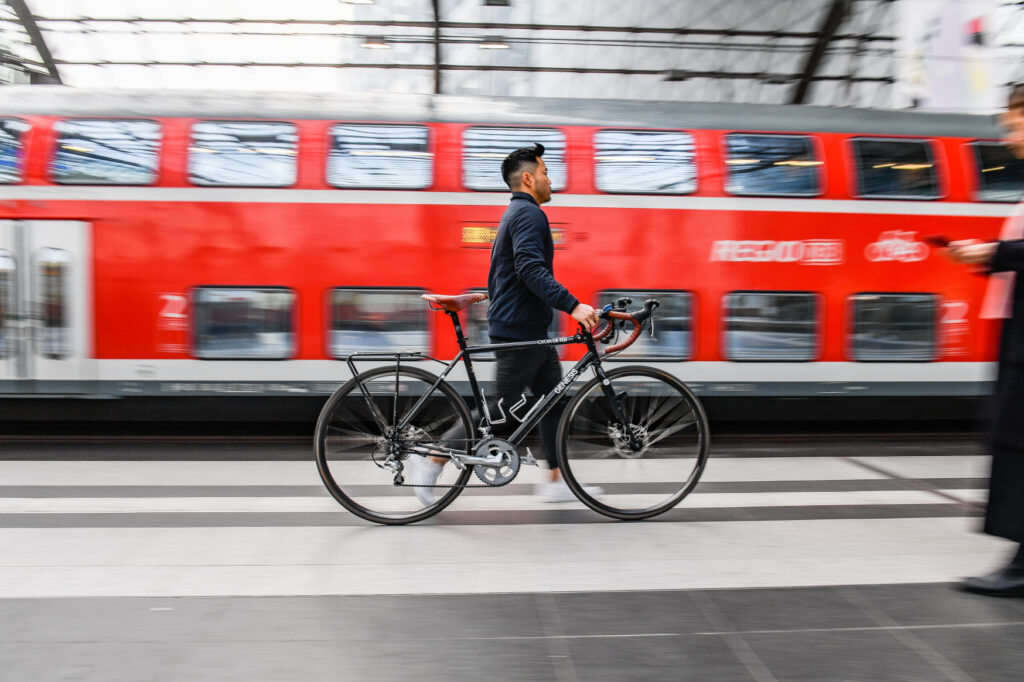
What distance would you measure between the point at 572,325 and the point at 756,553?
3.34m

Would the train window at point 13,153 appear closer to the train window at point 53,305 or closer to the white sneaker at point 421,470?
the train window at point 53,305

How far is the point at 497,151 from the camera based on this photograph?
671cm

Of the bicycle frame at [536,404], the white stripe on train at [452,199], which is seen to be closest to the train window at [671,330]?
the white stripe on train at [452,199]

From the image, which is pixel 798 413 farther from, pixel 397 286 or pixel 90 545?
pixel 90 545

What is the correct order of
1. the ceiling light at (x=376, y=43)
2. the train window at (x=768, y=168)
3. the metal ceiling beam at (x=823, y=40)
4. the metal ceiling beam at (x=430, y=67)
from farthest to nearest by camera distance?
the metal ceiling beam at (x=823, y=40)
the metal ceiling beam at (x=430, y=67)
the ceiling light at (x=376, y=43)
the train window at (x=768, y=168)

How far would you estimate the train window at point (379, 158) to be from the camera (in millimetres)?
6562

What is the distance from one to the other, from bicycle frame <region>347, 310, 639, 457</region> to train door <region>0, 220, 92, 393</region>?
12.3ft

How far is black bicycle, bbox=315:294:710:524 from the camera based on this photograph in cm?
392

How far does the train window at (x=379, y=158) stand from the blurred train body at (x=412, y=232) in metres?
0.02

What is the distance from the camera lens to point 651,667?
8.27 feet

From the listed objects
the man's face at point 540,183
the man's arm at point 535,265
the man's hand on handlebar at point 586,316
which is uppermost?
the man's face at point 540,183

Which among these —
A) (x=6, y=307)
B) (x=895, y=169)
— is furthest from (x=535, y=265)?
(x=6, y=307)

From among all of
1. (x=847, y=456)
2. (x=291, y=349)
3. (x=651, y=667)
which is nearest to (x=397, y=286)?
(x=291, y=349)

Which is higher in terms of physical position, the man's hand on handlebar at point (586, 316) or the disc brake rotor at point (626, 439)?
the man's hand on handlebar at point (586, 316)
